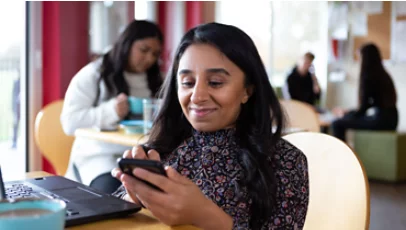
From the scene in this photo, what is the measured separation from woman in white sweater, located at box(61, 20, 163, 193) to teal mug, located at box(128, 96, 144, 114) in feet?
0.15

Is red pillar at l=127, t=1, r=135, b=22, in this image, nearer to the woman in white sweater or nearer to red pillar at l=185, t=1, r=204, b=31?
red pillar at l=185, t=1, r=204, b=31

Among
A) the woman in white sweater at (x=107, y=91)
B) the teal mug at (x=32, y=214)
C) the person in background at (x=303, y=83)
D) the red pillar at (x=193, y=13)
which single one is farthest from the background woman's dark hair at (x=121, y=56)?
the person in background at (x=303, y=83)

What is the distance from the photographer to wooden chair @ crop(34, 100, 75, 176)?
236cm

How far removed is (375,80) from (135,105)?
344cm

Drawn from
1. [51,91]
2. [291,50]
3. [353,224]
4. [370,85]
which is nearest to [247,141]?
[353,224]

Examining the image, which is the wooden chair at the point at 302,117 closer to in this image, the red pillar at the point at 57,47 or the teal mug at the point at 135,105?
the teal mug at the point at 135,105

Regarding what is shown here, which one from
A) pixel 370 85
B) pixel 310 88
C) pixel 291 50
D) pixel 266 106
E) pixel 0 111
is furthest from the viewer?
pixel 291 50

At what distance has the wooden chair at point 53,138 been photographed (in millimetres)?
2361

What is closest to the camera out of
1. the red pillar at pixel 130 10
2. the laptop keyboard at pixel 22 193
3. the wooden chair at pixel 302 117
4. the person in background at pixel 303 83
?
the laptop keyboard at pixel 22 193

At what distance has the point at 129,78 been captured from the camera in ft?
7.75

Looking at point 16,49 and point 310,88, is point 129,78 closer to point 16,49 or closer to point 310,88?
point 16,49

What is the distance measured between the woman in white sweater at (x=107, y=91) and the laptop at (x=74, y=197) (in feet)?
3.22

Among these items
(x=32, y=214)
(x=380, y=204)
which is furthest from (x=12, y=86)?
(x=32, y=214)

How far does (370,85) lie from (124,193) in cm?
438
